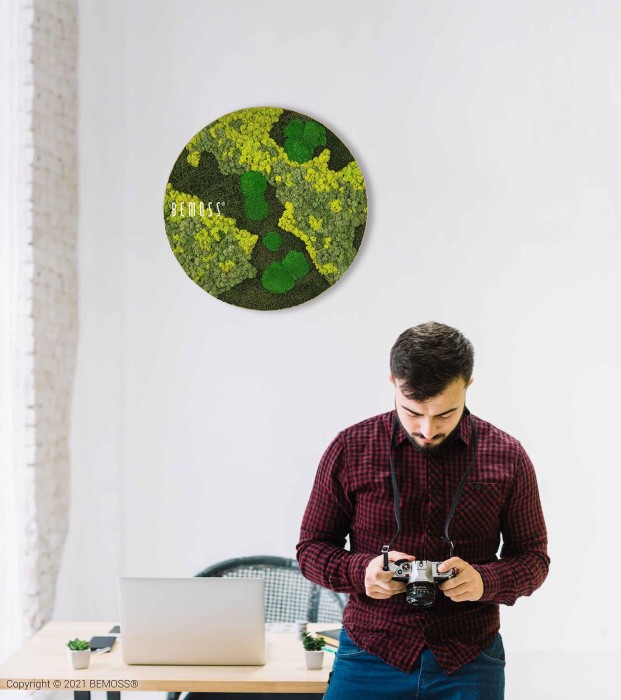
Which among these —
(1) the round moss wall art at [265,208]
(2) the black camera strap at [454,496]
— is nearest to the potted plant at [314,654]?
(2) the black camera strap at [454,496]

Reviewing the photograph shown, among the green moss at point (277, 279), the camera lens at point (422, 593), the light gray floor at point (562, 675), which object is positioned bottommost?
the light gray floor at point (562, 675)

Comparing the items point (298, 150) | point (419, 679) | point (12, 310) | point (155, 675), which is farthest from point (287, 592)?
point (298, 150)

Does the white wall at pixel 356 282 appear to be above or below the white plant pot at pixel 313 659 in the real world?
above

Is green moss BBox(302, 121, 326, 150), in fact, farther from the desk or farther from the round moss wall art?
the desk

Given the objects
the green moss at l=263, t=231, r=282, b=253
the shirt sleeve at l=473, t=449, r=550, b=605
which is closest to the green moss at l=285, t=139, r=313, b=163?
the green moss at l=263, t=231, r=282, b=253

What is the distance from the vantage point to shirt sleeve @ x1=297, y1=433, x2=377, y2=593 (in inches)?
81.1

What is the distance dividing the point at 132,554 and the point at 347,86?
1.98 meters

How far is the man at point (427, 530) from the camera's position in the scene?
6.35ft

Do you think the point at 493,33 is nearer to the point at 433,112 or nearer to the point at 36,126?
the point at 433,112

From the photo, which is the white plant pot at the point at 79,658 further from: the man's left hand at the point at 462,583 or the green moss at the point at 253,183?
the green moss at the point at 253,183

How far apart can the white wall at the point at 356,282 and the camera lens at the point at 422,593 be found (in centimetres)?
162

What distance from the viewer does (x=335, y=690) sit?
2.02 m

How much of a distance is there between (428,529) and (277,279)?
1.66m

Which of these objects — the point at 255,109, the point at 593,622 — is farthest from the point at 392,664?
the point at 255,109
